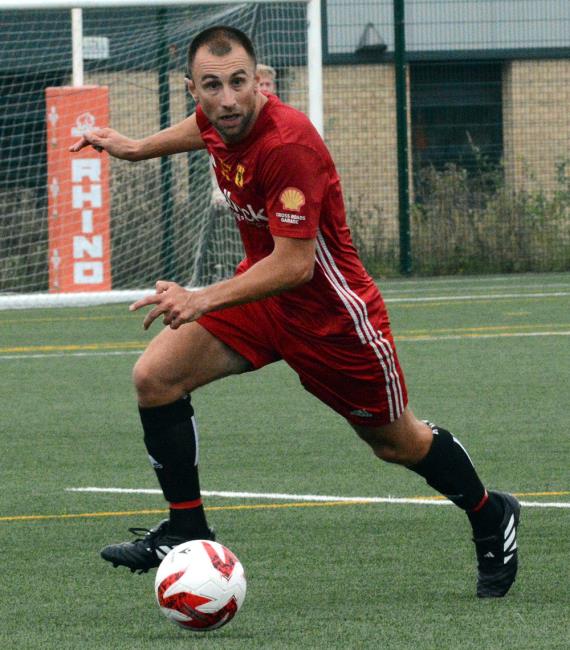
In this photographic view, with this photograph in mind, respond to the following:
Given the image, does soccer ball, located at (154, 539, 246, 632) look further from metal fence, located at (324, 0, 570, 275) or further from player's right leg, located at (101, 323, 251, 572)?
metal fence, located at (324, 0, 570, 275)

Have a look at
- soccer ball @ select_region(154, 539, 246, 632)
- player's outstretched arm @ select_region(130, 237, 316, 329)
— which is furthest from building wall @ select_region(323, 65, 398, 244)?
soccer ball @ select_region(154, 539, 246, 632)

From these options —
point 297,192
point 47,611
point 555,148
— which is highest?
point 555,148

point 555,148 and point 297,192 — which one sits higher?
point 555,148

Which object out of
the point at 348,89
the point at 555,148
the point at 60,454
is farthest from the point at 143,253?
the point at 60,454

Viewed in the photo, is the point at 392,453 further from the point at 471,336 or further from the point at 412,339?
the point at 471,336

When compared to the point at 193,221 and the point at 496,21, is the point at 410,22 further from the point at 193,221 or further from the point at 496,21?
the point at 193,221

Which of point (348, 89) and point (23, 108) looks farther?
point (348, 89)

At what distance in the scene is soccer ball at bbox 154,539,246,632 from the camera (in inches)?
168

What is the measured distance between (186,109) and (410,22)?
361 cm

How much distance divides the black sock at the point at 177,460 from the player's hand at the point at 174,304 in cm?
73

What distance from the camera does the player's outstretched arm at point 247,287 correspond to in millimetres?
4301

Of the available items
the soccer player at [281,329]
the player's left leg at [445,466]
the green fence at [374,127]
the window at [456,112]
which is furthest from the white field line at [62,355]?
the window at [456,112]

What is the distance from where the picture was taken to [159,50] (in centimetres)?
1662

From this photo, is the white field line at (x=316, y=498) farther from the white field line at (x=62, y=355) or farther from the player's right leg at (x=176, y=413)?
the white field line at (x=62, y=355)
